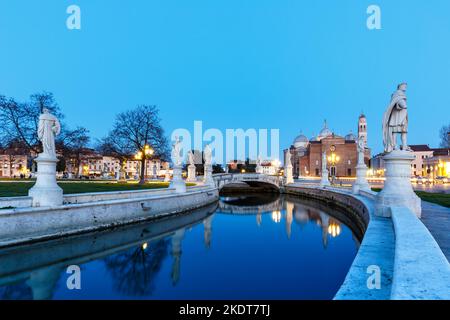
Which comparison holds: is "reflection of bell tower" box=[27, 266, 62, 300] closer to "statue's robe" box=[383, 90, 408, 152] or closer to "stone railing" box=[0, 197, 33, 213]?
"stone railing" box=[0, 197, 33, 213]

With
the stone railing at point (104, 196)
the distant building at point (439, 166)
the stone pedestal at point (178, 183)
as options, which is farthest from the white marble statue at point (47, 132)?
the distant building at point (439, 166)

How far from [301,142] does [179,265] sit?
102 m

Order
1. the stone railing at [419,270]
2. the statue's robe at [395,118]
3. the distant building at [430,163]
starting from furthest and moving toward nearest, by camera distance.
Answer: the distant building at [430,163] → the statue's robe at [395,118] → the stone railing at [419,270]

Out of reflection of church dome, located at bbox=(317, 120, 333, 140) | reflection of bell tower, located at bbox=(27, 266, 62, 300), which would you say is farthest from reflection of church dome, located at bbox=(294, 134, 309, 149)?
reflection of bell tower, located at bbox=(27, 266, 62, 300)

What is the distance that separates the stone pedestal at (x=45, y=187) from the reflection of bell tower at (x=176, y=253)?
15.9 feet

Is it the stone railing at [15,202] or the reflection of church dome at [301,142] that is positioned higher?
the reflection of church dome at [301,142]

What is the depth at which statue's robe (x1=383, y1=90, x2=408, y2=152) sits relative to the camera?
9.81 meters

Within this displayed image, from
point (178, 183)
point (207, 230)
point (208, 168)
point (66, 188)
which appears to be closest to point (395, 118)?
point (207, 230)

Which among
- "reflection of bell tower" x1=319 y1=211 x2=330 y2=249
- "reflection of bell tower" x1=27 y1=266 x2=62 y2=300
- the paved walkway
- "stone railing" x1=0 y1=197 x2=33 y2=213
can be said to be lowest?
"reflection of bell tower" x1=319 y1=211 x2=330 y2=249

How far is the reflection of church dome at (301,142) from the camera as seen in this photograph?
106125mm

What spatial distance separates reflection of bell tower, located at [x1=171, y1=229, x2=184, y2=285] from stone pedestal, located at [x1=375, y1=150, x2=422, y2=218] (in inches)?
253

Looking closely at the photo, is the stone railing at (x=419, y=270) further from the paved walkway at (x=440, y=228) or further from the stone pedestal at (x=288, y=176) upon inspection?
the stone pedestal at (x=288, y=176)

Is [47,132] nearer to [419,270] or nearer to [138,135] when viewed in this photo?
[419,270]
